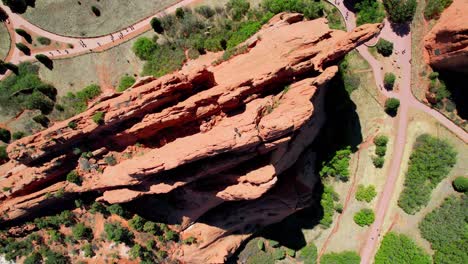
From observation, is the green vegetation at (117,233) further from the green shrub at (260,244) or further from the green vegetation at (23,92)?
the green vegetation at (23,92)

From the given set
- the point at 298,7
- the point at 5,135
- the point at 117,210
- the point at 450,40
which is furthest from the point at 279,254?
the point at 5,135

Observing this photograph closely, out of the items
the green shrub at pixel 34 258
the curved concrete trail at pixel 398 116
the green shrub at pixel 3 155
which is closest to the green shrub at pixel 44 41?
the green shrub at pixel 3 155

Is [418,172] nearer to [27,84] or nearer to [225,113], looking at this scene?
[225,113]

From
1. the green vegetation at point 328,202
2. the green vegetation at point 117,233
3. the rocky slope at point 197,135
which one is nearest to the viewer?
the rocky slope at point 197,135

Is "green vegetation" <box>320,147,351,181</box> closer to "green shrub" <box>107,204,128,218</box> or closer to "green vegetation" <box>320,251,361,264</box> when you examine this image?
"green vegetation" <box>320,251,361,264</box>

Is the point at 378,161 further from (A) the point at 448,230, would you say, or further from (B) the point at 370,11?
(B) the point at 370,11

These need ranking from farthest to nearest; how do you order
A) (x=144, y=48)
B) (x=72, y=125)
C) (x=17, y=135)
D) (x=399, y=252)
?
(x=144, y=48) < (x=17, y=135) < (x=399, y=252) < (x=72, y=125)

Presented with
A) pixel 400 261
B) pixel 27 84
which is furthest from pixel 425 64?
pixel 27 84
